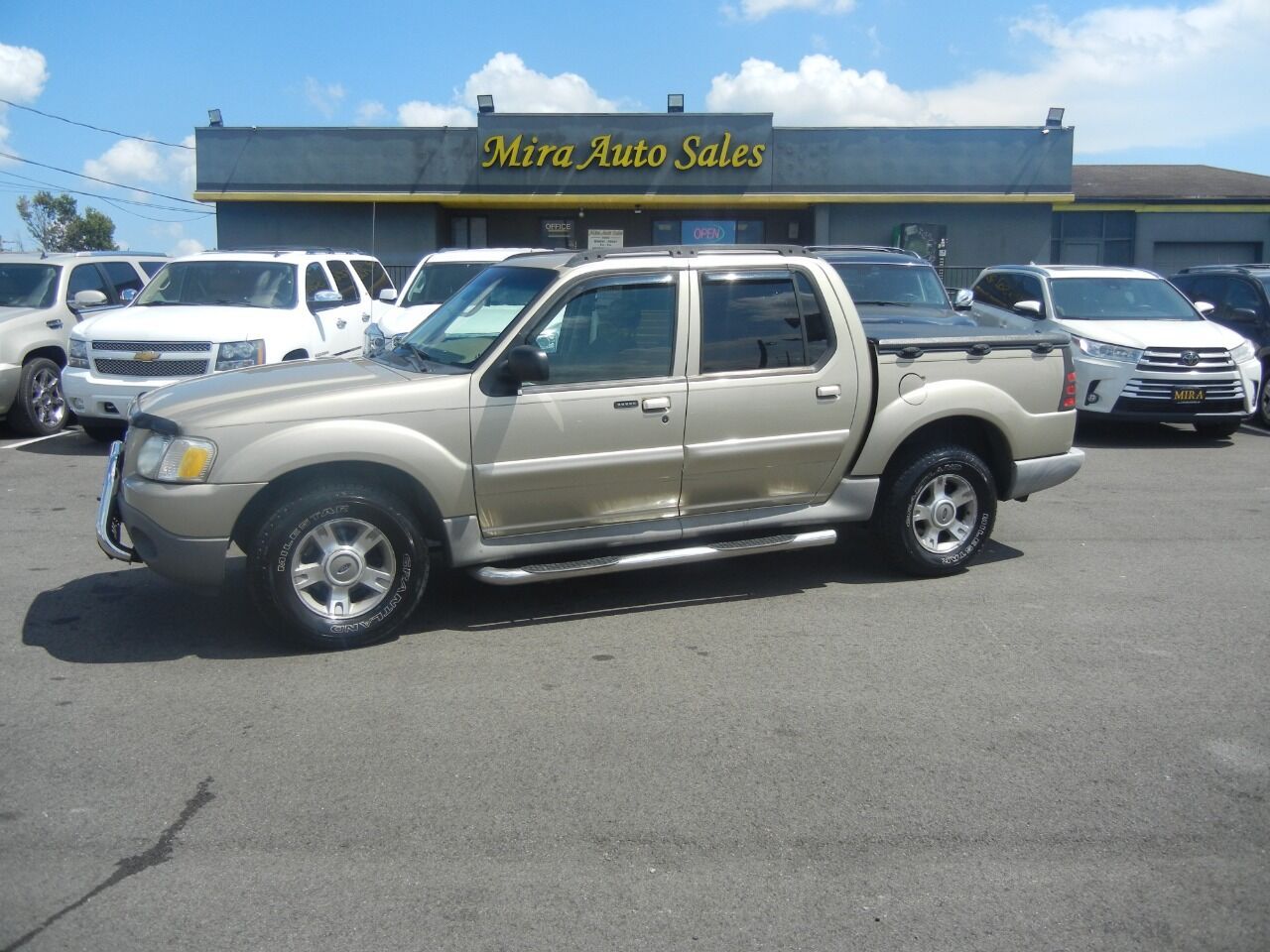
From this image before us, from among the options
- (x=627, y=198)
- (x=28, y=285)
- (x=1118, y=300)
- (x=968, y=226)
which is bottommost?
(x=28, y=285)

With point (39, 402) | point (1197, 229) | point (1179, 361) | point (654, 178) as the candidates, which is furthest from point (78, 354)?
point (1197, 229)

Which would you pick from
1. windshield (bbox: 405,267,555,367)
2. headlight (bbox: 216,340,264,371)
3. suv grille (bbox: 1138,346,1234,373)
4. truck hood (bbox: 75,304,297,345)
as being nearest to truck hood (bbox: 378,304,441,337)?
truck hood (bbox: 75,304,297,345)

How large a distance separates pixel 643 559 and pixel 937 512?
199cm

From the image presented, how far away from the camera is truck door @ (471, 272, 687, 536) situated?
6.08 m

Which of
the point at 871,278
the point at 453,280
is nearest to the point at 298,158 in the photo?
the point at 453,280

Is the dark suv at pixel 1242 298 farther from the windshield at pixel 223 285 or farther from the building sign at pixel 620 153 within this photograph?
the building sign at pixel 620 153

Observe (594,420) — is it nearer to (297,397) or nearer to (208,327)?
(297,397)

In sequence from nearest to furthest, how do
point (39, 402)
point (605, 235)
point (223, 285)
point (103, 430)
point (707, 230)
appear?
point (103, 430) < point (223, 285) < point (39, 402) < point (707, 230) < point (605, 235)

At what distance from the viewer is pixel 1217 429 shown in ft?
43.3

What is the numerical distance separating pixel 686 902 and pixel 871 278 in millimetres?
8962

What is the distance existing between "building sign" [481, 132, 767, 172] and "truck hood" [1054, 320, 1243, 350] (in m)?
14.9

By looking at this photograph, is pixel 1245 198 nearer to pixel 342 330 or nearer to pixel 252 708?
pixel 342 330

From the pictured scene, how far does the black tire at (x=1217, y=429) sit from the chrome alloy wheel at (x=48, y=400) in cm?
1218

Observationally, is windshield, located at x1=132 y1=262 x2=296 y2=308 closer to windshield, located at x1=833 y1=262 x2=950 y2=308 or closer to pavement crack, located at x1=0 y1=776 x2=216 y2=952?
windshield, located at x1=833 y1=262 x2=950 y2=308
